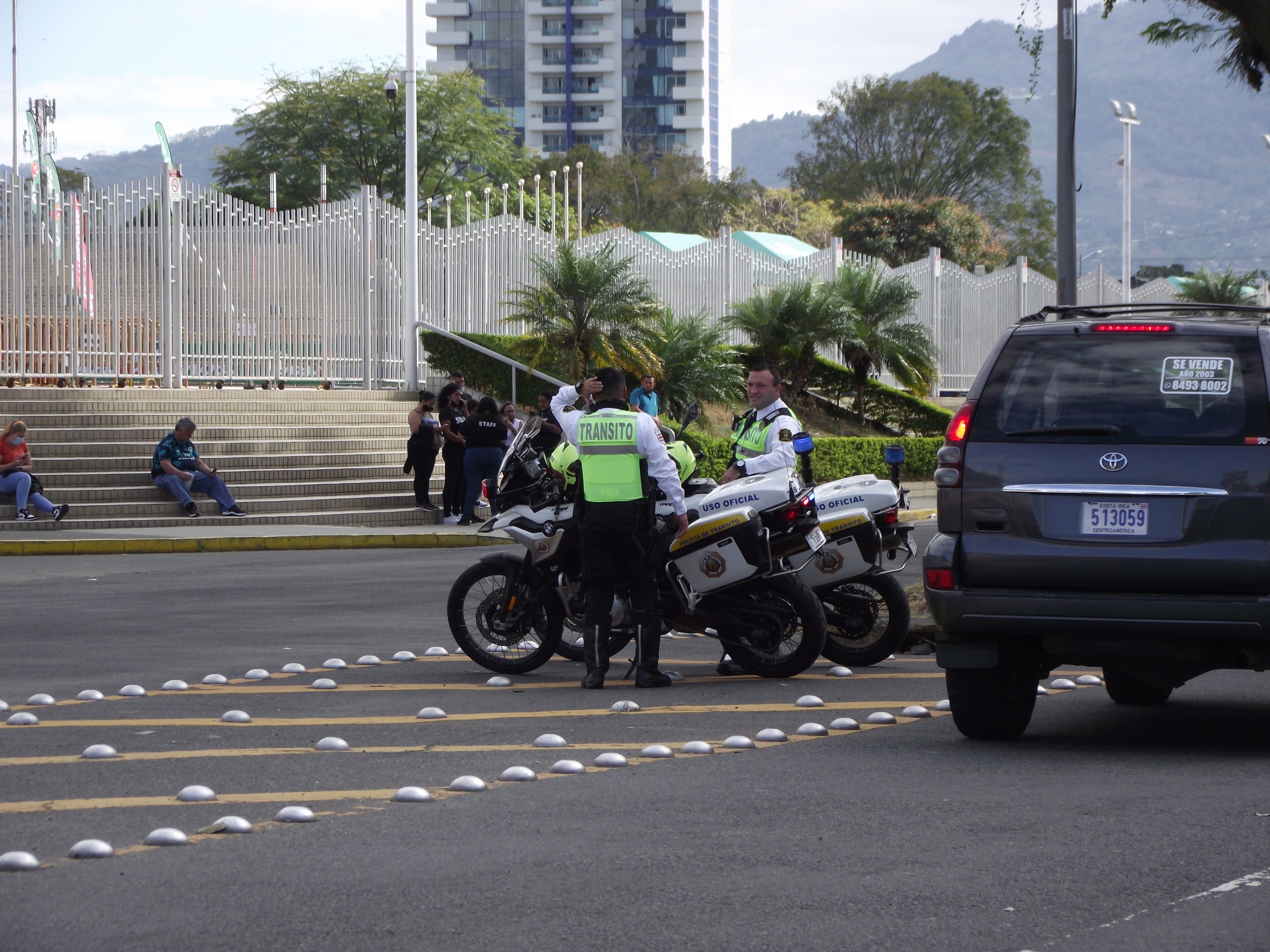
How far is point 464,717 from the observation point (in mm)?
7703

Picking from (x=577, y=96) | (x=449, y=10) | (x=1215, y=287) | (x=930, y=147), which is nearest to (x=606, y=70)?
(x=577, y=96)

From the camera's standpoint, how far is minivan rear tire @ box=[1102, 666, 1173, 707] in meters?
8.04

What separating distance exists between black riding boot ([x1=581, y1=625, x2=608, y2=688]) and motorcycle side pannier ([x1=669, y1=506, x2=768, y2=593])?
2.00 ft

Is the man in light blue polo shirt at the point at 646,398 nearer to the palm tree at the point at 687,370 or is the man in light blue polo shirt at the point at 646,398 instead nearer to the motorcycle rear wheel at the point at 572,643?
the palm tree at the point at 687,370

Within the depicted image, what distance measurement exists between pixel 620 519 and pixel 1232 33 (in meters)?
7.30

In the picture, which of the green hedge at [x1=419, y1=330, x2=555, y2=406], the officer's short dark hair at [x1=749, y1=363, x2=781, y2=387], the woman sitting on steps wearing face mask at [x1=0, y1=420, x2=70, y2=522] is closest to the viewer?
the officer's short dark hair at [x1=749, y1=363, x2=781, y2=387]

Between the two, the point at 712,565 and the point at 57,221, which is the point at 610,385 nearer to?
the point at 712,565

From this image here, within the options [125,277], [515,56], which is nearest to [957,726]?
[125,277]

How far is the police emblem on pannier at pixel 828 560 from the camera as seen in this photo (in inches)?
363

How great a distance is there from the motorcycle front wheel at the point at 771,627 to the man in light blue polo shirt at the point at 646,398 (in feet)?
36.8

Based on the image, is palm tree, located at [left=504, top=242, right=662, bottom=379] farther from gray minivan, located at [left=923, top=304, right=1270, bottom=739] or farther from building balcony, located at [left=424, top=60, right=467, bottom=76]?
building balcony, located at [left=424, top=60, right=467, bottom=76]

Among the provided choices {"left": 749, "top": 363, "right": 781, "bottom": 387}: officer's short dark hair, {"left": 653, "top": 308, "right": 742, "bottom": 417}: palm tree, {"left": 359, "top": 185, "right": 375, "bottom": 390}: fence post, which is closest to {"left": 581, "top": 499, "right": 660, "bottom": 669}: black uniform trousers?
{"left": 749, "top": 363, "right": 781, "bottom": 387}: officer's short dark hair

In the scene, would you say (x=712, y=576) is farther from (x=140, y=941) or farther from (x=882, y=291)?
(x=882, y=291)

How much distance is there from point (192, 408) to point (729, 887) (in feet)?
63.5
